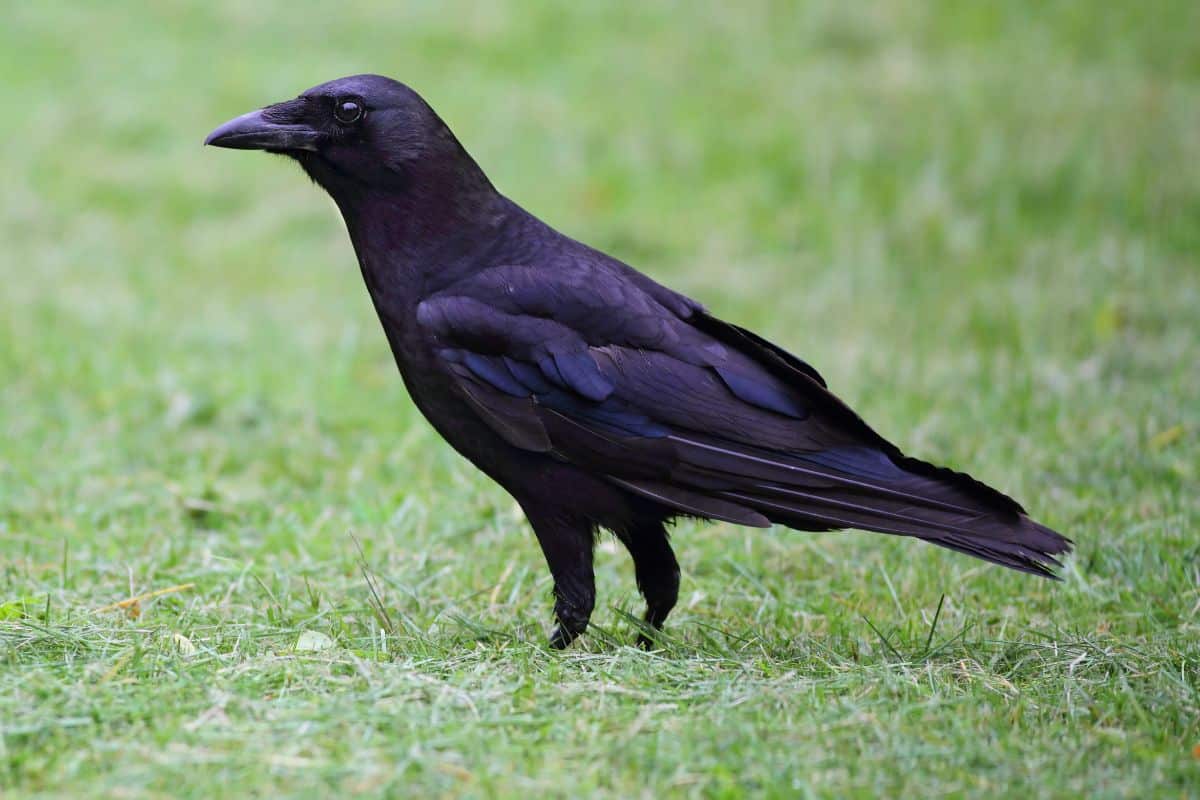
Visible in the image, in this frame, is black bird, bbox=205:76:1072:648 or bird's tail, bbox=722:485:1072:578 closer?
bird's tail, bbox=722:485:1072:578

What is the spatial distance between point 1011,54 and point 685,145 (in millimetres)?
2829

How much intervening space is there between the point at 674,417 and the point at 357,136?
1.16 m

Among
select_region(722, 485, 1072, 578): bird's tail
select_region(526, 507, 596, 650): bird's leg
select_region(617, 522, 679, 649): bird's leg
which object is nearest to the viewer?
select_region(722, 485, 1072, 578): bird's tail

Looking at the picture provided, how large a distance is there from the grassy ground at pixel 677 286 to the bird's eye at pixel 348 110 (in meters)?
1.32

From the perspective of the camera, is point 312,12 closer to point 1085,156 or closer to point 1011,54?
point 1011,54

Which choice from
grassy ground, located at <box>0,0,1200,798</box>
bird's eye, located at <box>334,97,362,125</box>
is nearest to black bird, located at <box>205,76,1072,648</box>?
bird's eye, located at <box>334,97,362,125</box>

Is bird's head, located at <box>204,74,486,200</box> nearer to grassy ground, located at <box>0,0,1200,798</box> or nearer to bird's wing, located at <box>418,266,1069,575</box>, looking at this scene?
bird's wing, located at <box>418,266,1069,575</box>

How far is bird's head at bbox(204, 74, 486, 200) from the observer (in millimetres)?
4047

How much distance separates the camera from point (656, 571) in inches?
159

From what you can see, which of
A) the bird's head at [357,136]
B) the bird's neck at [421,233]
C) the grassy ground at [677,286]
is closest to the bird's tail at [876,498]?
the grassy ground at [677,286]

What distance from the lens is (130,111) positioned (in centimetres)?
1053

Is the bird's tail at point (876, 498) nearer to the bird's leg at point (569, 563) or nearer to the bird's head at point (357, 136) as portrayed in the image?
the bird's leg at point (569, 563)

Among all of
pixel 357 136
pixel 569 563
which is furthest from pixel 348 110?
pixel 569 563

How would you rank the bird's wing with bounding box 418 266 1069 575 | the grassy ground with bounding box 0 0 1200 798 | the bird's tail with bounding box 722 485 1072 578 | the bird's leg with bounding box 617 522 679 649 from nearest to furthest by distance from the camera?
the grassy ground with bounding box 0 0 1200 798
the bird's tail with bounding box 722 485 1072 578
the bird's wing with bounding box 418 266 1069 575
the bird's leg with bounding box 617 522 679 649
